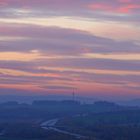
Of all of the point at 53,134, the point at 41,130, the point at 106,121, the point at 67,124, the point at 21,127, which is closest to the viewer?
the point at 53,134

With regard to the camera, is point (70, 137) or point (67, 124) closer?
point (70, 137)

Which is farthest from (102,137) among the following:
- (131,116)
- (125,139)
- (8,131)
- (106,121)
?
(131,116)

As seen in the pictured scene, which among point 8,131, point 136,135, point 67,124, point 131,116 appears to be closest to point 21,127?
point 8,131

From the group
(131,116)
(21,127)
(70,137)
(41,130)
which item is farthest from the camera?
(131,116)

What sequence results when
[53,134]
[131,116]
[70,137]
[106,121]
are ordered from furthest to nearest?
[131,116] < [106,121] < [53,134] < [70,137]

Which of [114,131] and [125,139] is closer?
[125,139]

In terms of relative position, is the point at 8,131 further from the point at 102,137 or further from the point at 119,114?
the point at 119,114

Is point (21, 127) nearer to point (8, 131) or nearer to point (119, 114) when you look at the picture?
point (8, 131)

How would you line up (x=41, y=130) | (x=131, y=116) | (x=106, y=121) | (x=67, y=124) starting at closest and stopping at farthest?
(x=41, y=130) < (x=67, y=124) < (x=106, y=121) < (x=131, y=116)
